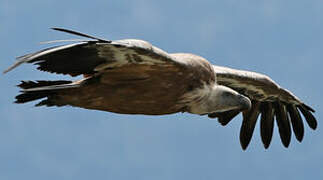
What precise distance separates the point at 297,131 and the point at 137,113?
3.51m

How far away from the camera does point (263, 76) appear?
1036 centimetres

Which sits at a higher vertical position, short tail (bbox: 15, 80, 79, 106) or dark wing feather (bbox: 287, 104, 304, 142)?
dark wing feather (bbox: 287, 104, 304, 142)

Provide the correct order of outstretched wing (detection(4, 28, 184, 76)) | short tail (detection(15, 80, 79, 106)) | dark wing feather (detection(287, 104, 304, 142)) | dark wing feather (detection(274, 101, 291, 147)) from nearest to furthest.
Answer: outstretched wing (detection(4, 28, 184, 76)) < short tail (detection(15, 80, 79, 106)) < dark wing feather (detection(287, 104, 304, 142)) < dark wing feather (detection(274, 101, 291, 147))

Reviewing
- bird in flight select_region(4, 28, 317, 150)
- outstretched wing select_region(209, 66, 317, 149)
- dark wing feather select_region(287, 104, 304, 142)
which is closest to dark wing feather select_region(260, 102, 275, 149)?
outstretched wing select_region(209, 66, 317, 149)

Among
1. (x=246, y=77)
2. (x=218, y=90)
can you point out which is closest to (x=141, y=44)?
(x=218, y=90)

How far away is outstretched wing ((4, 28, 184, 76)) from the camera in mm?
6961

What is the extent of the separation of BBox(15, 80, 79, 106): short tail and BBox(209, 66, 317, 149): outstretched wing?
10.4 feet

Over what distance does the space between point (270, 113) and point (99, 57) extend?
445cm

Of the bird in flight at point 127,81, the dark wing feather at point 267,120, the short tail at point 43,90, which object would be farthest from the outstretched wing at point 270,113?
the short tail at point 43,90

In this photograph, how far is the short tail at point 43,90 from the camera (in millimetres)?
7871

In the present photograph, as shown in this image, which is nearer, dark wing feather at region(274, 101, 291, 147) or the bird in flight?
the bird in flight

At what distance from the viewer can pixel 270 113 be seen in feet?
37.0

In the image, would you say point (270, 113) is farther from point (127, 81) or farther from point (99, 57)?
point (99, 57)

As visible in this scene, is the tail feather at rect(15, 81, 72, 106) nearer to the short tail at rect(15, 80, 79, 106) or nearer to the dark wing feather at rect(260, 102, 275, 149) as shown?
the short tail at rect(15, 80, 79, 106)
